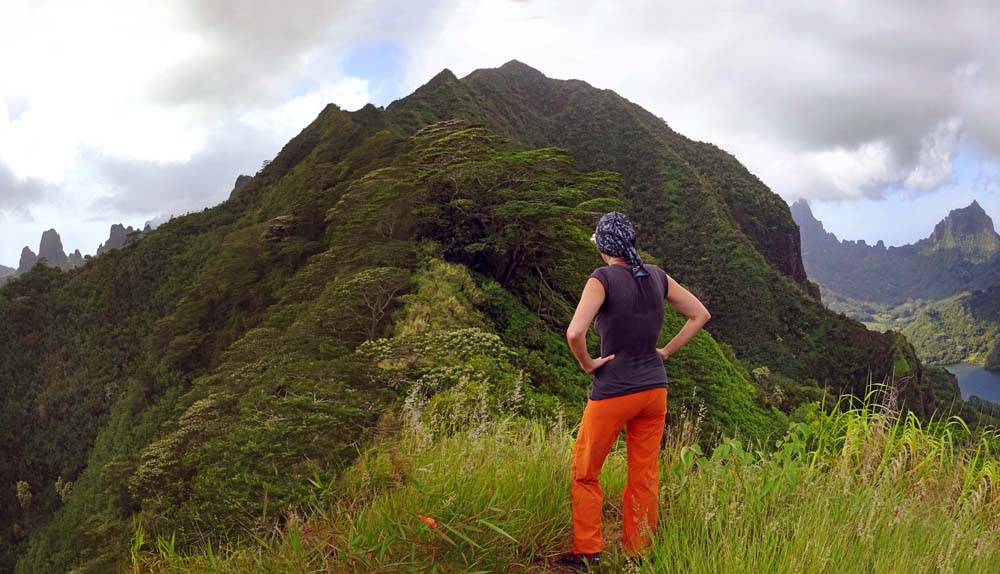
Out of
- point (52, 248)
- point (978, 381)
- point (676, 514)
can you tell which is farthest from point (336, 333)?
point (52, 248)

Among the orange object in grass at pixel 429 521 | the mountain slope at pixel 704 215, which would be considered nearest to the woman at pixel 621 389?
the orange object in grass at pixel 429 521

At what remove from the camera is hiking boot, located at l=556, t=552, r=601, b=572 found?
8.23 feet

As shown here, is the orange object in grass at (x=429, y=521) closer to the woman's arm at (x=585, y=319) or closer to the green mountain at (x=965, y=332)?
the woman's arm at (x=585, y=319)

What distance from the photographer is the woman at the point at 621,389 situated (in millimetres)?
2537

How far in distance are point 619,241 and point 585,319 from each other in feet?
1.40

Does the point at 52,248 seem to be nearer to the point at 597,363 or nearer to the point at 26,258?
the point at 26,258

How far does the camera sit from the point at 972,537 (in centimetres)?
241

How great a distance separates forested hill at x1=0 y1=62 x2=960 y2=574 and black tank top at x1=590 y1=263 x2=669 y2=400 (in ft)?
2.31

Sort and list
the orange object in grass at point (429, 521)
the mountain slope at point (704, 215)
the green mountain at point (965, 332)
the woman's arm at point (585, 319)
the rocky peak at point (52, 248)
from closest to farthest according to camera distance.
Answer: the orange object in grass at point (429, 521) → the woman's arm at point (585, 319) → the mountain slope at point (704, 215) → the green mountain at point (965, 332) → the rocky peak at point (52, 248)

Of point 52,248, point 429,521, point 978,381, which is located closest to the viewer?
point 429,521

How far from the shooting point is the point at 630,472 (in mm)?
2654

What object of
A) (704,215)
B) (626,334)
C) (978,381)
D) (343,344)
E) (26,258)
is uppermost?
(26,258)

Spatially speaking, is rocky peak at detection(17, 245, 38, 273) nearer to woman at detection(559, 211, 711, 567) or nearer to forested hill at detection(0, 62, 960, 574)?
forested hill at detection(0, 62, 960, 574)

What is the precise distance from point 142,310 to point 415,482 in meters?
45.7
